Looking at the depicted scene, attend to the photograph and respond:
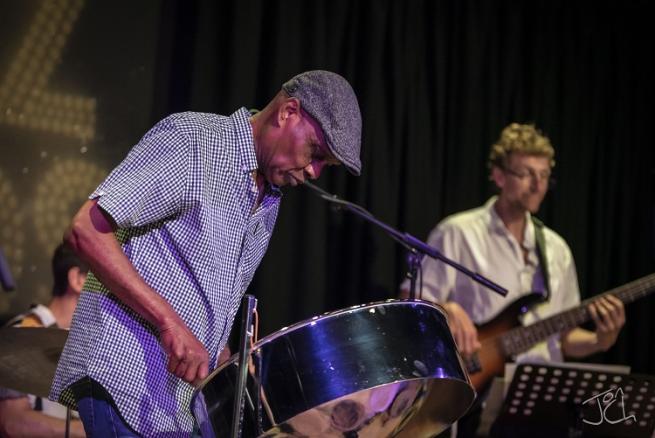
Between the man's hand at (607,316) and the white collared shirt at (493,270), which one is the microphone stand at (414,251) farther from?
the man's hand at (607,316)

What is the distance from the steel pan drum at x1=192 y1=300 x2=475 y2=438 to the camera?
1.58 metres

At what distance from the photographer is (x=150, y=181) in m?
1.63

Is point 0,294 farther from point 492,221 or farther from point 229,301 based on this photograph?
point 492,221

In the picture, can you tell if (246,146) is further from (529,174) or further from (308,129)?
(529,174)

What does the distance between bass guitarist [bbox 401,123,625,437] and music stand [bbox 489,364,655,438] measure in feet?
1.65

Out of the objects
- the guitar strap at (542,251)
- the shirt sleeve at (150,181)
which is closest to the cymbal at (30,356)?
the shirt sleeve at (150,181)

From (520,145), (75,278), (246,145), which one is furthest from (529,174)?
(246,145)

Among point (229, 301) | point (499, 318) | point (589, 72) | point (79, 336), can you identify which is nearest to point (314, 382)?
point (229, 301)

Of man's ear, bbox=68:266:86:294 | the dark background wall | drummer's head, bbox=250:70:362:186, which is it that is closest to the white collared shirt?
the dark background wall

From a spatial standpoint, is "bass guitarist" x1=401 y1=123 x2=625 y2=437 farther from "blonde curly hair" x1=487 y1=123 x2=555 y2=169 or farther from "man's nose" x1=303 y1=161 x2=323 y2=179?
"man's nose" x1=303 y1=161 x2=323 y2=179

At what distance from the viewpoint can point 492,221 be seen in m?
3.72

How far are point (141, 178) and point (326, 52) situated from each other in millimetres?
2087

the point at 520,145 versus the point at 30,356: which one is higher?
the point at 520,145

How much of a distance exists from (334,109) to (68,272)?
1415mm
